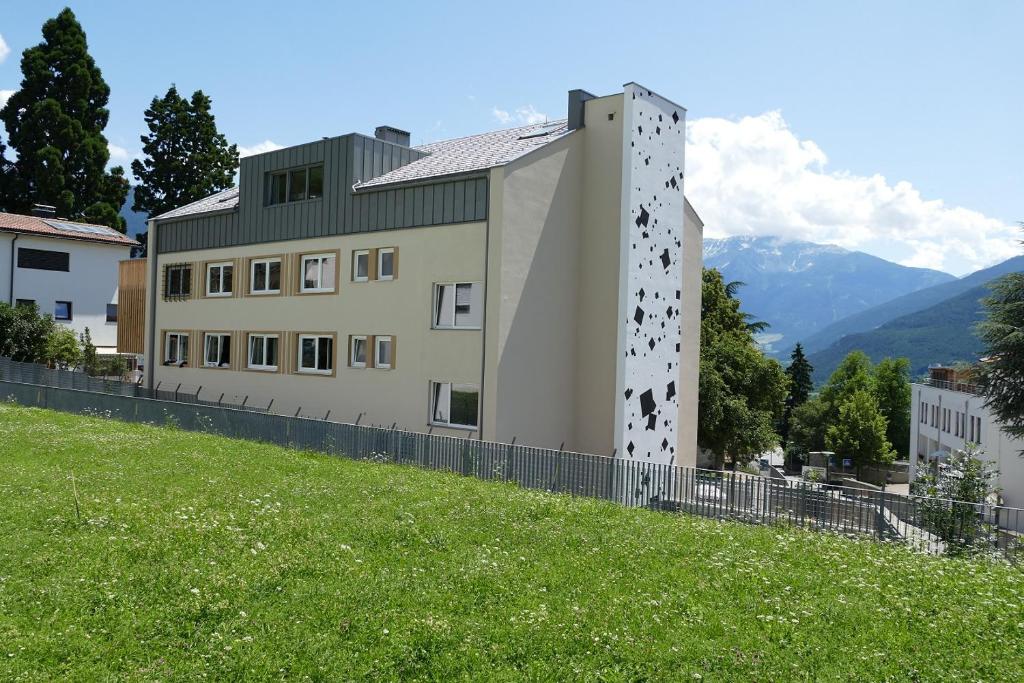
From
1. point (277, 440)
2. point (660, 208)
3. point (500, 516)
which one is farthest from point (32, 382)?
point (500, 516)

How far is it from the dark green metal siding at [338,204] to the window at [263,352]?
145 inches

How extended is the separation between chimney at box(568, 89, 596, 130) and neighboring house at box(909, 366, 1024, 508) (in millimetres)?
34948

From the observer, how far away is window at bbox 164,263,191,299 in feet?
120

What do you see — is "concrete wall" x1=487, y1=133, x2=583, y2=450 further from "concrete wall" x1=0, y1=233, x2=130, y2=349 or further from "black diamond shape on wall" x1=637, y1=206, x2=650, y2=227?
"concrete wall" x1=0, y1=233, x2=130, y2=349

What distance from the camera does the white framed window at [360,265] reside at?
95.6 feet

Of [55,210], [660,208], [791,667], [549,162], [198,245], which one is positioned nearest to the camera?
[791,667]

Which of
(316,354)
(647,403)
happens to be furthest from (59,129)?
(647,403)

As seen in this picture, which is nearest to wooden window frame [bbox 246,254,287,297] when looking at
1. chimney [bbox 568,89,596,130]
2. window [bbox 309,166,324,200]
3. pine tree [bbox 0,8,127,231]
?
window [bbox 309,166,324,200]

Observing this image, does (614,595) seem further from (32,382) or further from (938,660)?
(32,382)

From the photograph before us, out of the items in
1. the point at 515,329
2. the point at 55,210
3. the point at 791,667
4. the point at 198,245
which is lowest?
the point at 791,667

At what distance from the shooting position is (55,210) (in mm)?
62406

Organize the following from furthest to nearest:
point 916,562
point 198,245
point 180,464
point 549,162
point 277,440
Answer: point 198,245
point 549,162
point 277,440
point 180,464
point 916,562

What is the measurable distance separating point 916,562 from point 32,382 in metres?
36.7

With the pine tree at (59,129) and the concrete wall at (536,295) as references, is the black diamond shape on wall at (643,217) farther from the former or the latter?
the pine tree at (59,129)
